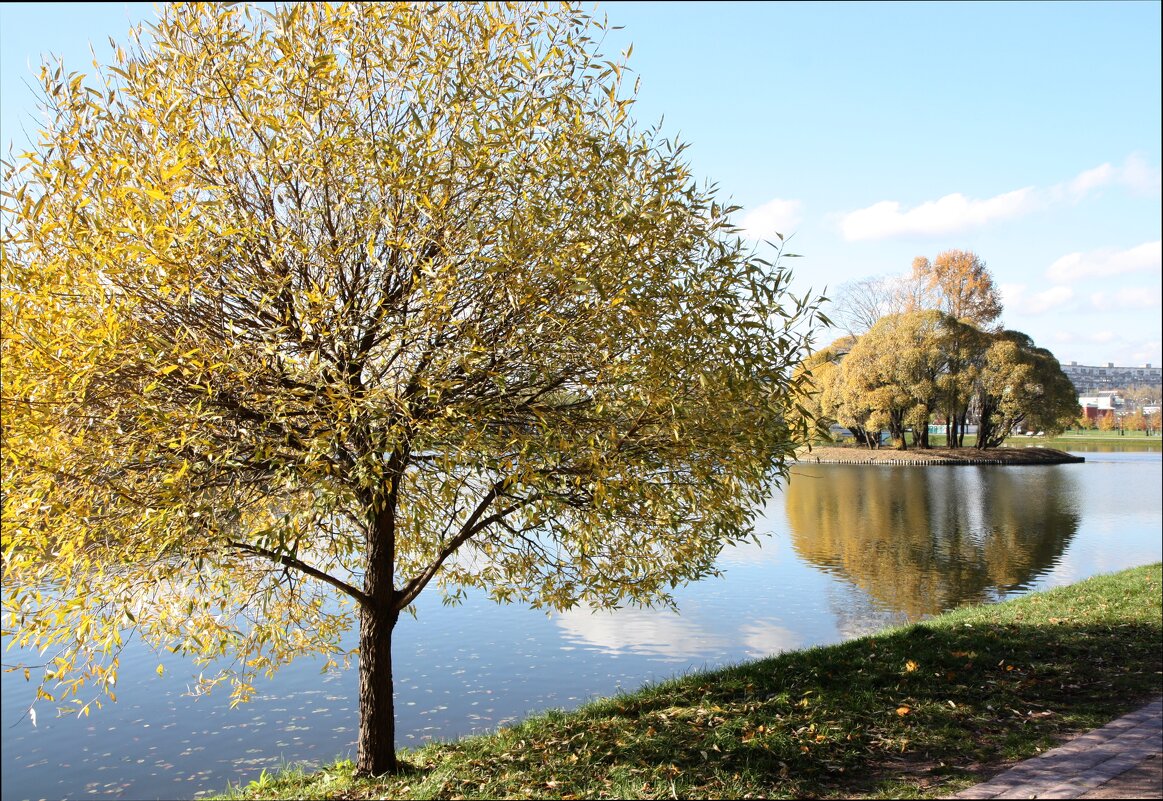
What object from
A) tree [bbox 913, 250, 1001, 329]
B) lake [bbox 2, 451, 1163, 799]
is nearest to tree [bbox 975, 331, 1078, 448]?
tree [bbox 913, 250, 1001, 329]

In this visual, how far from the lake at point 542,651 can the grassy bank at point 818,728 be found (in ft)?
5.71

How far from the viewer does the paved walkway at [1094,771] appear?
18.3ft

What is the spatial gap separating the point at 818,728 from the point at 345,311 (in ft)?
17.0

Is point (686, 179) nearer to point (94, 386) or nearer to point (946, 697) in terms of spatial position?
point (94, 386)

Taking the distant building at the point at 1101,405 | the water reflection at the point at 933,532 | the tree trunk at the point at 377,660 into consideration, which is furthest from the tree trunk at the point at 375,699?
the distant building at the point at 1101,405

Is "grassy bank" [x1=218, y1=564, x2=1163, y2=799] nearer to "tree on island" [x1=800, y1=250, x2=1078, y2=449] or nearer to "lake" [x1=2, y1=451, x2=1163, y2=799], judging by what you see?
"lake" [x1=2, y1=451, x2=1163, y2=799]

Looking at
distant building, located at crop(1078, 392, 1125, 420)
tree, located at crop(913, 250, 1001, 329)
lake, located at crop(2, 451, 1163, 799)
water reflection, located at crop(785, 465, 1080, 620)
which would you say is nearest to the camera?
lake, located at crop(2, 451, 1163, 799)

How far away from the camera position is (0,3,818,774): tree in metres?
5.59

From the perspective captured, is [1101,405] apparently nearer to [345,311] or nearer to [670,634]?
[670,634]

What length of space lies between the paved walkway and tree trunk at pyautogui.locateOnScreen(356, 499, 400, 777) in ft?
15.3

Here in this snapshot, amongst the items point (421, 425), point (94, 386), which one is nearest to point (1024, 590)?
point (421, 425)

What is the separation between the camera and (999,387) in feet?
177

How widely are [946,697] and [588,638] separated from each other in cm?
669

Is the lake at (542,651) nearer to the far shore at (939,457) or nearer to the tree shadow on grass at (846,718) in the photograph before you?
the tree shadow on grass at (846,718)
